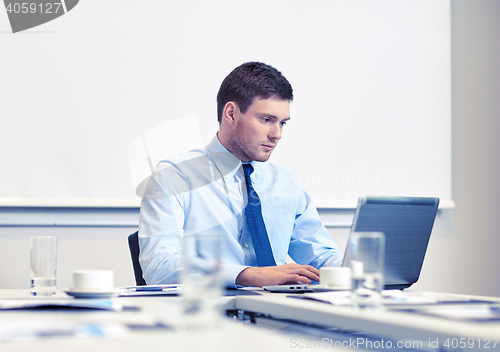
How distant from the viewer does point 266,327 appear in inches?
38.6

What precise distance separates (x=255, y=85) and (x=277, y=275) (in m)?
0.86

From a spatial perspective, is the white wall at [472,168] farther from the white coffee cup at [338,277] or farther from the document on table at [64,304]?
the document on table at [64,304]

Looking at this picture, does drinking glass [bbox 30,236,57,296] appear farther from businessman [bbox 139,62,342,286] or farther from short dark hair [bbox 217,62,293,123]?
short dark hair [bbox 217,62,293,123]

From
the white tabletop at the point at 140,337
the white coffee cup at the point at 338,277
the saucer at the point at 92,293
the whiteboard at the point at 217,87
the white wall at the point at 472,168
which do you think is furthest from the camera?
the white wall at the point at 472,168

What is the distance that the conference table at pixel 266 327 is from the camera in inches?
24.3

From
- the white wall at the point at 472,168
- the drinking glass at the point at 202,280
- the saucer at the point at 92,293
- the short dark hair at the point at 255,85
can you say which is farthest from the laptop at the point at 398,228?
the white wall at the point at 472,168

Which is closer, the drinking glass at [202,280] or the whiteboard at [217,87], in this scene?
the drinking glass at [202,280]

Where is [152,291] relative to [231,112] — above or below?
below

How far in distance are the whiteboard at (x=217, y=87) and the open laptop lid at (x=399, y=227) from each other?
1537 millimetres

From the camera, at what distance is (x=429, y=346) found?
2.36 ft

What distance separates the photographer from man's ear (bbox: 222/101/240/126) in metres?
2.04

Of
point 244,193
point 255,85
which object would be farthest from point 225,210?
point 255,85

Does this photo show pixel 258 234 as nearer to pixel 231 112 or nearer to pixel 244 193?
pixel 244 193

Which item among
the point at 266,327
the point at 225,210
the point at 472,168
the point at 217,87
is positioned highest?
the point at 217,87
